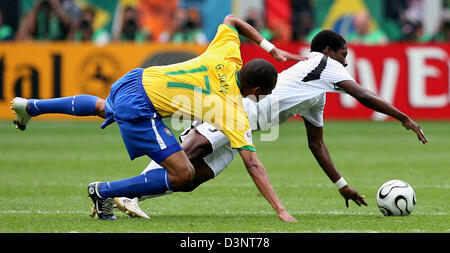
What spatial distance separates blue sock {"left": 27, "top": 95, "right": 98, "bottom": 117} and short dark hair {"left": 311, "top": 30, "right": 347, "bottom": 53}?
231 cm

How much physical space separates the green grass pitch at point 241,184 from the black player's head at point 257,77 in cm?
120

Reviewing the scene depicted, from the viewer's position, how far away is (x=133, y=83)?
770 cm

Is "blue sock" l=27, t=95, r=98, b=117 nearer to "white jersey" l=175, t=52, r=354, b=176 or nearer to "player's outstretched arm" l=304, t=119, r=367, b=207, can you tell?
"white jersey" l=175, t=52, r=354, b=176

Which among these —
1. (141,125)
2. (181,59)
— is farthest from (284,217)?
(181,59)

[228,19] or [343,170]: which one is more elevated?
[228,19]

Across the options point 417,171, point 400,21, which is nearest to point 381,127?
point 400,21

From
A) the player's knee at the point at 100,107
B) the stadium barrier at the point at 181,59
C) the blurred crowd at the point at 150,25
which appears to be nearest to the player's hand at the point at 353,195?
the player's knee at the point at 100,107

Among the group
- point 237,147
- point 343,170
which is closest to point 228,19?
point 237,147

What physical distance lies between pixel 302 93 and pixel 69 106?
2315 mm
